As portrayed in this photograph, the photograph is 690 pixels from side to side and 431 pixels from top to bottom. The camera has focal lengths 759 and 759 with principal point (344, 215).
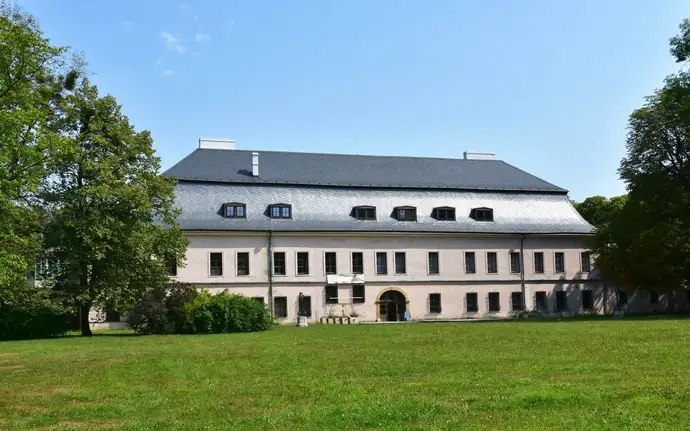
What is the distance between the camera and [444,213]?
181ft

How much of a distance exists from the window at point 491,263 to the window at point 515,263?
124cm

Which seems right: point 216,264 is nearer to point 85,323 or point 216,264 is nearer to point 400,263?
point 85,323

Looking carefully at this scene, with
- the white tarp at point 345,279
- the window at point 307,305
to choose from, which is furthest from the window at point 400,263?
the window at point 307,305

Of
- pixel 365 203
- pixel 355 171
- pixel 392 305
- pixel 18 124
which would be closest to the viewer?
pixel 18 124

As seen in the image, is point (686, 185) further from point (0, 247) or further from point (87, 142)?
point (0, 247)

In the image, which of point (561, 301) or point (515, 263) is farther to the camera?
point (561, 301)

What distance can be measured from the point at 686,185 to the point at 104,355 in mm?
37679

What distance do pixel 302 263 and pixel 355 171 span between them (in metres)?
8.65

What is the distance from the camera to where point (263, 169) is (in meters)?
53.7

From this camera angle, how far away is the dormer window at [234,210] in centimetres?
5053

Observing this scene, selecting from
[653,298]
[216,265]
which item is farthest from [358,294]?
[653,298]


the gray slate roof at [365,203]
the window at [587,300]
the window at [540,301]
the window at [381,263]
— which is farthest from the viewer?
the window at [587,300]

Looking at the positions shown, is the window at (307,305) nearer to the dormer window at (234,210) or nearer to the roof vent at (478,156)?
the dormer window at (234,210)

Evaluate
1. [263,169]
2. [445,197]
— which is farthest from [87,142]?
[445,197]
